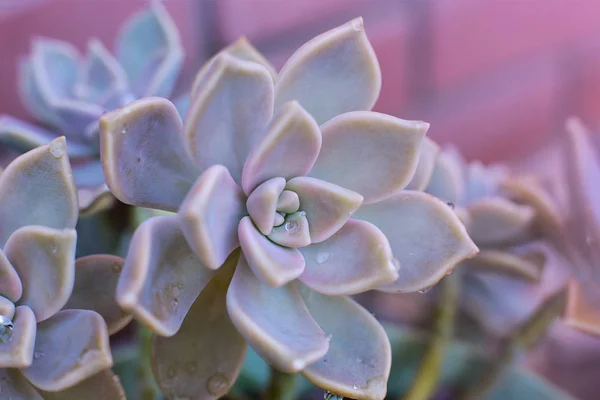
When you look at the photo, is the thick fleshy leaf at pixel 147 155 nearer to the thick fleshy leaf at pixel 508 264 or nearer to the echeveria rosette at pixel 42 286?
the echeveria rosette at pixel 42 286

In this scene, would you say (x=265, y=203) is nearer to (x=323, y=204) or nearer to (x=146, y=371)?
(x=323, y=204)

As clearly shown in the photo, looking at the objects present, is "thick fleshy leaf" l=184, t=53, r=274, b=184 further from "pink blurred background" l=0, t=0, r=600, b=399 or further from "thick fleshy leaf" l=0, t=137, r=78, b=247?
"pink blurred background" l=0, t=0, r=600, b=399

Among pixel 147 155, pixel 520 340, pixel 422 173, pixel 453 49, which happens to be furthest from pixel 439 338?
pixel 453 49

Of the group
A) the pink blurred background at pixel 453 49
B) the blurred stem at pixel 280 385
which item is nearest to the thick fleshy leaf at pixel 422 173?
the blurred stem at pixel 280 385

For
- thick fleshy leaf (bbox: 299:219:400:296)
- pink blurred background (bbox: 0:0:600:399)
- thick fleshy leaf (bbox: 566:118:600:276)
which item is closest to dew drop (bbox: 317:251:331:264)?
thick fleshy leaf (bbox: 299:219:400:296)

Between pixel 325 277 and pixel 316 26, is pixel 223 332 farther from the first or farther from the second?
pixel 316 26
